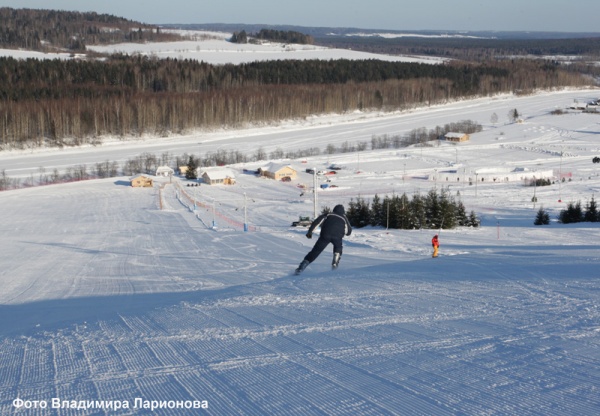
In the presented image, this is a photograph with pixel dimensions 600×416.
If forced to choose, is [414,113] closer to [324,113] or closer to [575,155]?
[324,113]

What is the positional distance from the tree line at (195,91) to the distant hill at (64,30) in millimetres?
23469

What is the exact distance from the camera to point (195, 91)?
80.8 meters

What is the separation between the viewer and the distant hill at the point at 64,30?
369 ft

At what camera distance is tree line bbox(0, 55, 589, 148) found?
200ft

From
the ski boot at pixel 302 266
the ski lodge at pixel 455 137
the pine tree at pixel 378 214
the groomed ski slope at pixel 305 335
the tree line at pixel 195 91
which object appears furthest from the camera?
the tree line at pixel 195 91

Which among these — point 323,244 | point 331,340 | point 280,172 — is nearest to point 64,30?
point 280,172

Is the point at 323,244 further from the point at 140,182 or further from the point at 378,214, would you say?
the point at 140,182

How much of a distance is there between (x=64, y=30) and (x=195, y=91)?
5874cm

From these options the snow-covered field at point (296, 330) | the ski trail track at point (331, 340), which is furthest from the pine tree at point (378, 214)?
the ski trail track at point (331, 340)

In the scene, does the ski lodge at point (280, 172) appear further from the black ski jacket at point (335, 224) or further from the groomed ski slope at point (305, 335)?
the black ski jacket at point (335, 224)

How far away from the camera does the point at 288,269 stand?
1064cm

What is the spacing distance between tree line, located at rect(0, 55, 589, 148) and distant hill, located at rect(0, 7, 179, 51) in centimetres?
2347

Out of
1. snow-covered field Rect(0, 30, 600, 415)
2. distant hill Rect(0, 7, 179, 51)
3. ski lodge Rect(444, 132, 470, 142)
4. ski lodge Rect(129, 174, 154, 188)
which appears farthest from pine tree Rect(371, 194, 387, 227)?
distant hill Rect(0, 7, 179, 51)

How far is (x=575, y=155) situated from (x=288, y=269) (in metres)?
45.1
